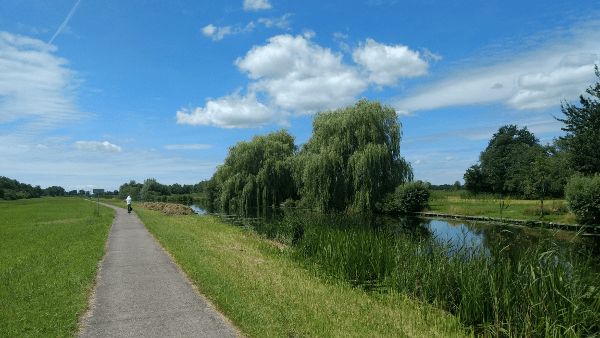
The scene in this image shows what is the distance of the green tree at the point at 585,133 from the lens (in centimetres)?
2867

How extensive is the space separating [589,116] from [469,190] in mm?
34130

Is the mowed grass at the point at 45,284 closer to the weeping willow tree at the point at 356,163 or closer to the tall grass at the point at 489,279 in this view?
the tall grass at the point at 489,279

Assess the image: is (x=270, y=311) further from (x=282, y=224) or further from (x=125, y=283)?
(x=282, y=224)

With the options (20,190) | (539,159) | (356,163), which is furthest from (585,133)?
(20,190)

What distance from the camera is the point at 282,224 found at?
16.9 m

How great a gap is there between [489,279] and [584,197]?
20.4 meters

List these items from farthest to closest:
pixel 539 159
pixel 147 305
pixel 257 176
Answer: pixel 257 176 < pixel 539 159 < pixel 147 305

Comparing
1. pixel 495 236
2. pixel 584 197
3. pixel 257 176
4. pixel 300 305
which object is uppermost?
pixel 257 176

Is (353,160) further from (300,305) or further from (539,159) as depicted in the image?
(300,305)

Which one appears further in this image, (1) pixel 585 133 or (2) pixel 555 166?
(2) pixel 555 166

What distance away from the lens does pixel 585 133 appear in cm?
2942

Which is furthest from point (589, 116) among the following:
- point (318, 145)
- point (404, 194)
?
point (318, 145)

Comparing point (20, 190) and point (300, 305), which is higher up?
point (20, 190)

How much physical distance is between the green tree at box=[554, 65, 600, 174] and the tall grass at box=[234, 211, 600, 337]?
26926 mm
